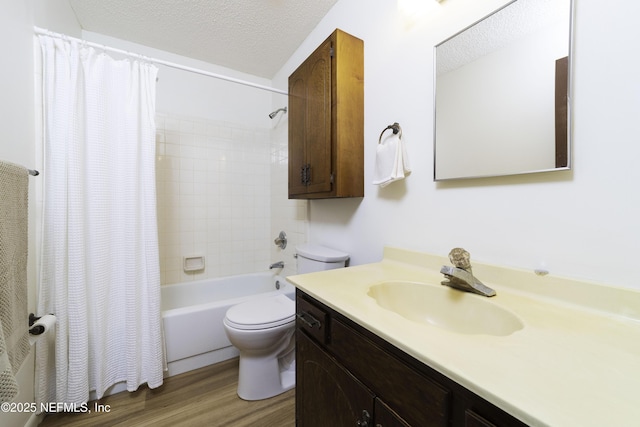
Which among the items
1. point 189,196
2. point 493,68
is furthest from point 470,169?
point 189,196

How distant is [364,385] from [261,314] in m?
0.94

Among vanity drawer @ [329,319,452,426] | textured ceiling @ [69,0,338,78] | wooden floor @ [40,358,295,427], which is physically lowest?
wooden floor @ [40,358,295,427]

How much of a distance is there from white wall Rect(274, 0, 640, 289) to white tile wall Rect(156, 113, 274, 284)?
1.44 m

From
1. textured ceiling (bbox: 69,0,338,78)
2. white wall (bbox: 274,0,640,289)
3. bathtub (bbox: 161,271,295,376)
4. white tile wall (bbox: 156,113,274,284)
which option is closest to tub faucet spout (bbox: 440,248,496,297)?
white wall (bbox: 274,0,640,289)

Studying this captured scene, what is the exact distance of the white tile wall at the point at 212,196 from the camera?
2160 millimetres

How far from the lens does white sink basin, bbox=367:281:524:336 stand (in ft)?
2.25

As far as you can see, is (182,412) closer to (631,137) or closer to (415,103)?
(415,103)

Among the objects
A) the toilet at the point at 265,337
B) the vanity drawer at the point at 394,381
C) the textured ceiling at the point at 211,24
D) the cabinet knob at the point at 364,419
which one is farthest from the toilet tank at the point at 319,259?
the textured ceiling at the point at 211,24

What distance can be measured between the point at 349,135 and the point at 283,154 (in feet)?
3.71

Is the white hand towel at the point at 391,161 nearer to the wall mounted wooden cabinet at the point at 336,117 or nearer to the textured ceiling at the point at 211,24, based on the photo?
the wall mounted wooden cabinet at the point at 336,117

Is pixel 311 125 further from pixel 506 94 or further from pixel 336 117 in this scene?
pixel 506 94

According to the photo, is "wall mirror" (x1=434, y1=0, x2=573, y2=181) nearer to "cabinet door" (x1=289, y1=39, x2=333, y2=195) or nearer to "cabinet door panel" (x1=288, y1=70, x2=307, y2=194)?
"cabinet door" (x1=289, y1=39, x2=333, y2=195)

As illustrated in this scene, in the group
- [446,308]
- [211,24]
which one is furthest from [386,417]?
A: [211,24]

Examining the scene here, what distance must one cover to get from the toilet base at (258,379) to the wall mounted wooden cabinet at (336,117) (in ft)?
3.47
